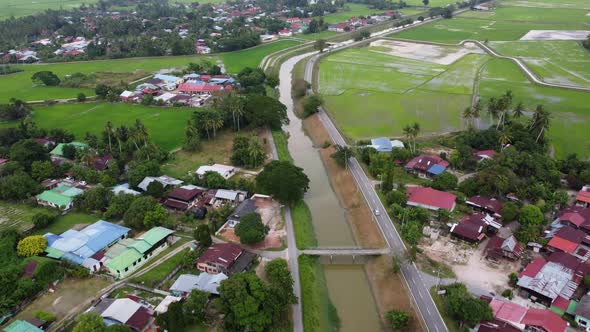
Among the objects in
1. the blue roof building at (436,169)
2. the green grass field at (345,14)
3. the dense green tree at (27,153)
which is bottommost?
the blue roof building at (436,169)

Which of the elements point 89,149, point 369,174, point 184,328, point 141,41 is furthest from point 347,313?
point 141,41

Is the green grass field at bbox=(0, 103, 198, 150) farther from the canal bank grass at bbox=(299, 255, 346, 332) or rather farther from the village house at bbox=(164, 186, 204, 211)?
the canal bank grass at bbox=(299, 255, 346, 332)

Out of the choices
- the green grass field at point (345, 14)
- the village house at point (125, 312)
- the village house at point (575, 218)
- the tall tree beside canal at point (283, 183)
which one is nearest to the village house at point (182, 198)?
the tall tree beside canal at point (283, 183)

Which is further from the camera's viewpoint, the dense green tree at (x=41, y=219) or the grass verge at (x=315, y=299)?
the dense green tree at (x=41, y=219)

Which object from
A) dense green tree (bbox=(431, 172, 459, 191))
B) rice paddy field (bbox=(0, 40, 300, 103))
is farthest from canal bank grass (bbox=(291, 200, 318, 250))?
rice paddy field (bbox=(0, 40, 300, 103))

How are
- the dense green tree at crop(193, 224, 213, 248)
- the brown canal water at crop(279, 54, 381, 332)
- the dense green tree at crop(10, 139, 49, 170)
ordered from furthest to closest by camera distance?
the dense green tree at crop(10, 139, 49, 170) → the dense green tree at crop(193, 224, 213, 248) → the brown canal water at crop(279, 54, 381, 332)

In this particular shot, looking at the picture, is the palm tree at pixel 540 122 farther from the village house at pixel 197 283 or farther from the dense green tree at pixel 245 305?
the village house at pixel 197 283
